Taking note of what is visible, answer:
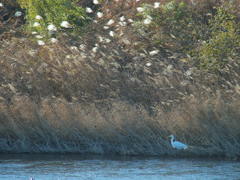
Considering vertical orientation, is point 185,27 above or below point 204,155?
above

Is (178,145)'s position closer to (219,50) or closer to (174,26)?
(219,50)

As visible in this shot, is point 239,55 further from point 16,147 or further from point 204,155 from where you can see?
point 16,147

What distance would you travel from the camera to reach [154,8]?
1988 centimetres

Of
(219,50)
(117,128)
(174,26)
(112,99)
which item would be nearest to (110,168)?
(117,128)

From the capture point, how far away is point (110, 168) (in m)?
13.3

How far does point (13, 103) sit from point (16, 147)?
103 cm

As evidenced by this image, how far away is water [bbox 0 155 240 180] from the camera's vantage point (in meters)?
12.6


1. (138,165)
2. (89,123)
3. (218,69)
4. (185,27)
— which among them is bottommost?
(138,165)

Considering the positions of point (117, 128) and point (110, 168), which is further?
point (117, 128)

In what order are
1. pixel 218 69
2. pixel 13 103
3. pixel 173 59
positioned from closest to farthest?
pixel 13 103 < pixel 218 69 < pixel 173 59

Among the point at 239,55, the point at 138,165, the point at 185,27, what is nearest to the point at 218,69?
the point at 239,55

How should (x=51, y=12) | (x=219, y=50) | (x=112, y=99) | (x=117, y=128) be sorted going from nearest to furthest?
(x=117, y=128)
(x=112, y=99)
(x=219, y=50)
(x=51, y=12)

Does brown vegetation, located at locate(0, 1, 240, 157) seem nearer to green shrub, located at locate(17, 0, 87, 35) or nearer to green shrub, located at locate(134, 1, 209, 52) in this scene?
green shrub, located at locate(134, 1, 209, 52)

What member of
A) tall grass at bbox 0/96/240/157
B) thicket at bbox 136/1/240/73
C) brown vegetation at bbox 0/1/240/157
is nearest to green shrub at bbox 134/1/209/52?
thicket at bbox 136/1/240/73
